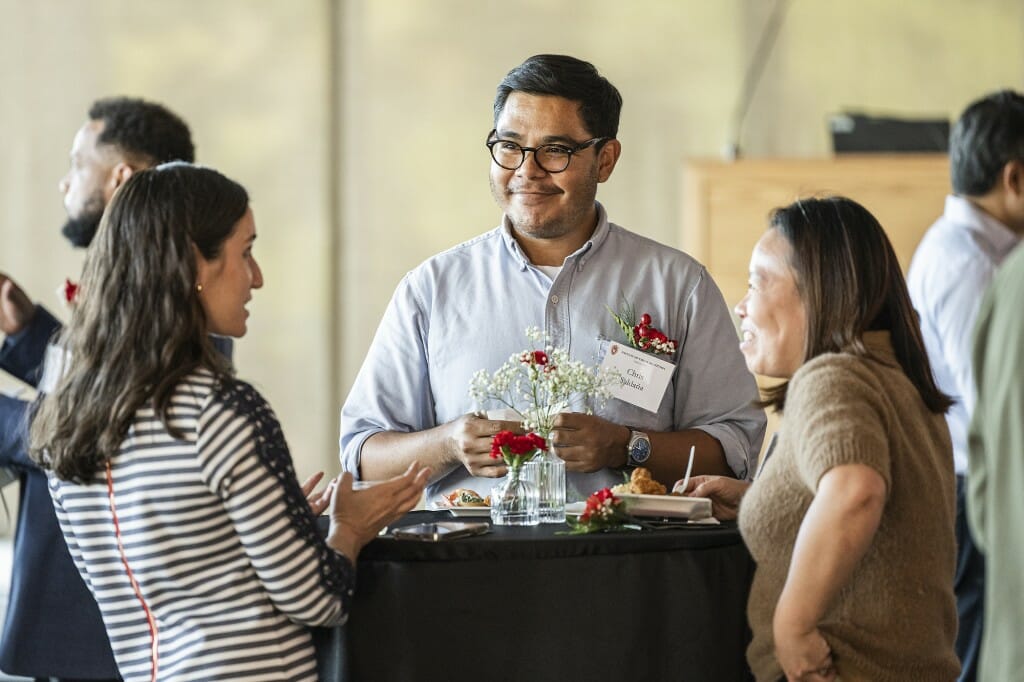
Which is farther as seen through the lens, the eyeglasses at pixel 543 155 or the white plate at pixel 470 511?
the eyeglasses at pixel 543 155

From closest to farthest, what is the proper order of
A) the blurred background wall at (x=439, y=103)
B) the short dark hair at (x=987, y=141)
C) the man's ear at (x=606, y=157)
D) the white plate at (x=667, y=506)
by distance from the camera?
the white plate at (x=667, y=506), the man's ear at (x=606, y=157), the short dark hair at (x=987, y=141), the blurred background wall at (x=439, y=103)

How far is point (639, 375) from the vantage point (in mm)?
2607

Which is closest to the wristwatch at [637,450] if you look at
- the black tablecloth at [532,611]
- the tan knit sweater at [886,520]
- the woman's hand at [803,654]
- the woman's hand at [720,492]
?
the woman's hand at [720,492]

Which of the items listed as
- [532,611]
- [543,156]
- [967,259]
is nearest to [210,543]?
[532,611]

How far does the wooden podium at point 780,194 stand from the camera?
5098 mm

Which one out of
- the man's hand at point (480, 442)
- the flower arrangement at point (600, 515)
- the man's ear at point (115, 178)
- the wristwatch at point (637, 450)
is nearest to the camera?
the flower arrangement at point (600, 515)

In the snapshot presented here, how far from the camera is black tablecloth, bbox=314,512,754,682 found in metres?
2.03

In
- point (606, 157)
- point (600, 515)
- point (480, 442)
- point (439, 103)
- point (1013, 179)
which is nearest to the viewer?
point (600, 515)

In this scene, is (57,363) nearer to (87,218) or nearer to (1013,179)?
(87,218)

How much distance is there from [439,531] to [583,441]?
430 mm

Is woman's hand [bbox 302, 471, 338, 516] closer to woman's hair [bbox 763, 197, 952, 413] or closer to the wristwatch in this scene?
the wristwatch

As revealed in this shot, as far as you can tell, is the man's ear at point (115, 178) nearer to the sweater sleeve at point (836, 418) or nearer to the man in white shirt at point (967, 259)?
the sweater sleeve at point (836, 418)

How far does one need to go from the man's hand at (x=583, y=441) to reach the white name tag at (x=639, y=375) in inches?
6.0

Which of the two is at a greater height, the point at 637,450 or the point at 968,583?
the point at 637,450
